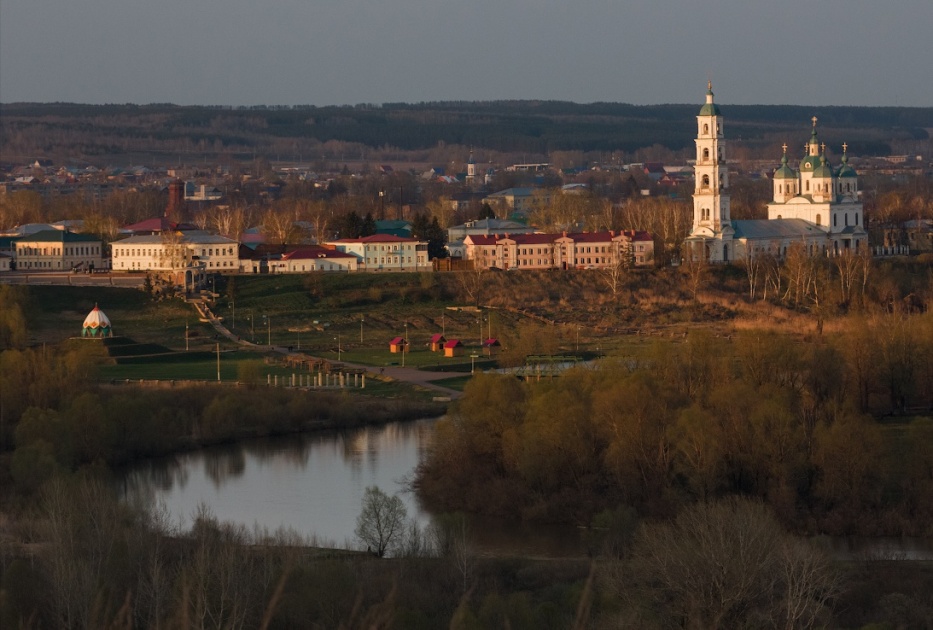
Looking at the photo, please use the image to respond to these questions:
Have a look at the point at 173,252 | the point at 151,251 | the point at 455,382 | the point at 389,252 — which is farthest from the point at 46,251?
the point at 455,382

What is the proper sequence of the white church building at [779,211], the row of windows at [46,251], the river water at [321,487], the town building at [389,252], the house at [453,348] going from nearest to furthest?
the river water at [321,487]
the house at [453,348]
the town building at [389,252]
the row of windows at [46,251]
the white church building at [779,211]

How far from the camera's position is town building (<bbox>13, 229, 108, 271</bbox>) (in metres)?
46.2

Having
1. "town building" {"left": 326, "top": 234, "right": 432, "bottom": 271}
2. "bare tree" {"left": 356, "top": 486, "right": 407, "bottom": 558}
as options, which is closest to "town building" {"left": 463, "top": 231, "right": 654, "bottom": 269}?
"town building" {"left": 326, "top": 234, "right": 432, "bottom": 271}

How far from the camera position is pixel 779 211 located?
168 feet

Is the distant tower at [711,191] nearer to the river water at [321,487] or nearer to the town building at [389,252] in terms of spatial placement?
the town building at [389,252]

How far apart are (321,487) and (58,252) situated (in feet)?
82.6

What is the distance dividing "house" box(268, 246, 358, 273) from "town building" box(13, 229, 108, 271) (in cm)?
466

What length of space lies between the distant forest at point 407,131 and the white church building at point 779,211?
67.7 meters

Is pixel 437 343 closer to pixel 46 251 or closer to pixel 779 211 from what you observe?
pixel 46 251

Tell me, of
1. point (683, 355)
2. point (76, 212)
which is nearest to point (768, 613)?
point (683, 355)

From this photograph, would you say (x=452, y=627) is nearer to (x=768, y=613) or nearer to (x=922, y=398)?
(x=768, y=613)

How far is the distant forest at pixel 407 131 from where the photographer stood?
433ft

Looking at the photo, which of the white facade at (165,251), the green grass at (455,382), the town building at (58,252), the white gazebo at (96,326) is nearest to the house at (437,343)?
the green grass at (455,382)

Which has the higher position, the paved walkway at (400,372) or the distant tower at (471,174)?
the distant tower at (471,174)
